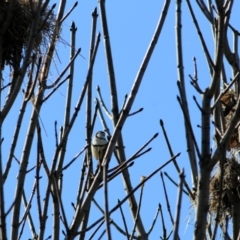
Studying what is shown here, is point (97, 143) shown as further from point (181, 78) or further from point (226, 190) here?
point (181, 78)

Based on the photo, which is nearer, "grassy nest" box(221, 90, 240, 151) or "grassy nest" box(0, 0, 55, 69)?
"grassy nest" box(0, 0, 55, 69)

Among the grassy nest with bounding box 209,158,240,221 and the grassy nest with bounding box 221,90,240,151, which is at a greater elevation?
the grassy nest with bounding box 221,90,240,151

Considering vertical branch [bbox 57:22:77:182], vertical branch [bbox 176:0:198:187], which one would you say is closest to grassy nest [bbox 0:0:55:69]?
vertical branch [bbox 57:22:77:182]

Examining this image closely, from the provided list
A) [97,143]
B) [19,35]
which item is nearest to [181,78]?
[19,35]

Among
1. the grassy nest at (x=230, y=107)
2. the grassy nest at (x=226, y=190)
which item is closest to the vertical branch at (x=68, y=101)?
the grassy nest at (x=230, y=107)

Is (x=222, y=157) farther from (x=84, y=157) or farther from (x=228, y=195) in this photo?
(x=228, y=195)

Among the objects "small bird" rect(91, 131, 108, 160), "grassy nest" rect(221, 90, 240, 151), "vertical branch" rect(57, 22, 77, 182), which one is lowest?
"vertical branch" rect(57, 22, 77, 182)

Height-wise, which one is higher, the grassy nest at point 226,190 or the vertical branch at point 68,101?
the grassy nest at point 226,190

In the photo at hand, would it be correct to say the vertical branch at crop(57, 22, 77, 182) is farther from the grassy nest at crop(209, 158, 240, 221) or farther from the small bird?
the small bird

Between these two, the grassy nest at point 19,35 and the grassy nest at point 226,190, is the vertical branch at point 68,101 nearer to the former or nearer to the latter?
the grassy nest at point 19,35

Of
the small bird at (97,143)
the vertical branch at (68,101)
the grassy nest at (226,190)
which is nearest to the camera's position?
the vertical branch at (68,101)

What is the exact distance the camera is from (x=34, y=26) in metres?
2.71


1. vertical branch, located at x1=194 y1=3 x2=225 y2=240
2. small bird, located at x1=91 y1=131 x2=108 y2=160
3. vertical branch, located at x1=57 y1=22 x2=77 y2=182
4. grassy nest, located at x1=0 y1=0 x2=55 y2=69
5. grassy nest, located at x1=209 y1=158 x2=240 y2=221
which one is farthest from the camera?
small bird, located at x1=91 y1=131 x2=108 y2=160

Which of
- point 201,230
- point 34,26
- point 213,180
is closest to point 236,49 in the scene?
point 213,180
